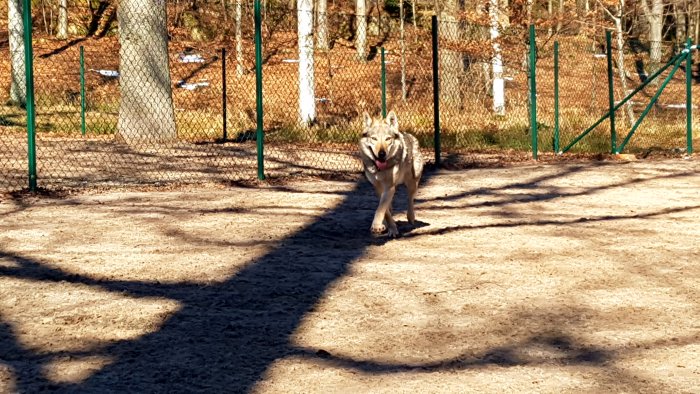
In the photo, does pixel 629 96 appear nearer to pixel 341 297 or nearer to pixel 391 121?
pixel 391 121

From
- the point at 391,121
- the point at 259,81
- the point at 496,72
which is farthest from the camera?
the point at 496,72

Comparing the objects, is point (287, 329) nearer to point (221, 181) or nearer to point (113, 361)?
point (113, 361)

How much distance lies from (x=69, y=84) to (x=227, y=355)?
87.8 ft

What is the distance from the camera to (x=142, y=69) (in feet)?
57.4

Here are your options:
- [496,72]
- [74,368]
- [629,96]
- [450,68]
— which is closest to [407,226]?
[74,368]

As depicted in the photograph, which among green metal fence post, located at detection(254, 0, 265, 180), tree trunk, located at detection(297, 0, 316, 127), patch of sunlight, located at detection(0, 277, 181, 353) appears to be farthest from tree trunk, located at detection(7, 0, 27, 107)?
patch of sunlight, located at detection(0, 277, 181, 353)

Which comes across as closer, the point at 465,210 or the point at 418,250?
the point at 418,250

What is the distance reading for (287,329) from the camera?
19.1ft

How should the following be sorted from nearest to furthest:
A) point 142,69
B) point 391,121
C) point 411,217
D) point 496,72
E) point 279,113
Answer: point 391,121 → point 411,217 → point 142,69 → point 496,72 → point 279,113

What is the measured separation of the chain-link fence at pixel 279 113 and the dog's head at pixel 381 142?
4671 mm

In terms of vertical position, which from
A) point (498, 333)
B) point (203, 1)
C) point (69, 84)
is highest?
point (203, 1)

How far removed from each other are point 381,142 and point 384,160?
152mm

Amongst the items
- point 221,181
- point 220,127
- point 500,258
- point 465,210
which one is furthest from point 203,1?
point 500,258

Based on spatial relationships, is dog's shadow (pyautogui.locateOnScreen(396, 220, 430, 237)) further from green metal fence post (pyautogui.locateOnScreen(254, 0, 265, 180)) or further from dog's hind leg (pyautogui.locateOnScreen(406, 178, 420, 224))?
green metal fence post (pyautogui.locateOnScreen(254, 0, 265, 180))
